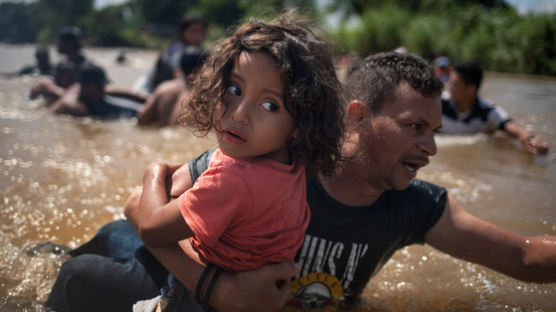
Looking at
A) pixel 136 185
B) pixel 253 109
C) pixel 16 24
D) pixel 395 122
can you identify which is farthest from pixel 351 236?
pixel 16 24

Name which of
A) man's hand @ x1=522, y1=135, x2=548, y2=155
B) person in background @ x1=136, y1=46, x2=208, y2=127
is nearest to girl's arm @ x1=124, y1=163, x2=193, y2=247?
person in background @ x1=136, y1=46, x2=208, y2=127

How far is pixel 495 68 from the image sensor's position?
16.6 m

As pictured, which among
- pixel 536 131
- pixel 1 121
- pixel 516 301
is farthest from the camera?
pixel 536 131

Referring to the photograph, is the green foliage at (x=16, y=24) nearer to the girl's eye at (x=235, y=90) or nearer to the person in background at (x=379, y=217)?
the person in background at (x=379, y=217)

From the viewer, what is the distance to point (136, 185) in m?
3.35

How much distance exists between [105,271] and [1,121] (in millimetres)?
4765

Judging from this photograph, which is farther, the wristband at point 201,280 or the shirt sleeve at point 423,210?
the shirt sleeve at point 423,210

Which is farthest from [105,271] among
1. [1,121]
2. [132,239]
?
[1,121]

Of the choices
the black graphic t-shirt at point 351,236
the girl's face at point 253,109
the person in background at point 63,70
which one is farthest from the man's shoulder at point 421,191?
the person in background at point 63,70

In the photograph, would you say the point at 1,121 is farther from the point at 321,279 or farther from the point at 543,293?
the point at 543,293

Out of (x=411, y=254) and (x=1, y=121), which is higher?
(x=411, y=254)

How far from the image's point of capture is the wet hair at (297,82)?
1.30 meters

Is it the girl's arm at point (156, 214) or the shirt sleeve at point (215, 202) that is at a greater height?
the shirt sleeve at point (215, 202)

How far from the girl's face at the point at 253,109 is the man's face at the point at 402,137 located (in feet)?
1.76
